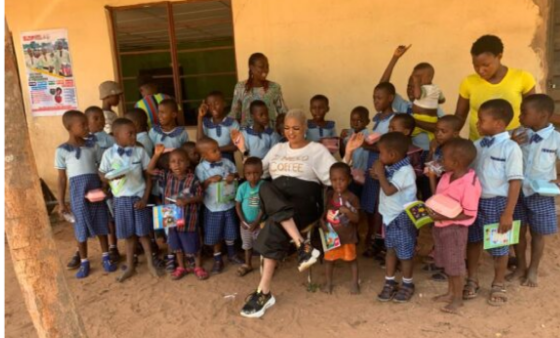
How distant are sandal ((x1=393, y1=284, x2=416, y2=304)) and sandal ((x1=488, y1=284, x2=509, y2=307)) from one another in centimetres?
51

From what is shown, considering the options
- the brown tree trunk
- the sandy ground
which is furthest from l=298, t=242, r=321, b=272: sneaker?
the brown tree trunk

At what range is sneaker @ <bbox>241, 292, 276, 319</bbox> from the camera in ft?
10.0

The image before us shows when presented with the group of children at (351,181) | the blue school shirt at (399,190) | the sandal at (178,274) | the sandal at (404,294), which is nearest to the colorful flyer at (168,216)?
the group of children at (351,181)

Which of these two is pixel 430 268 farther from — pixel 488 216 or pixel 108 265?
pixel 108 265

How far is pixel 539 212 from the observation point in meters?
3.07

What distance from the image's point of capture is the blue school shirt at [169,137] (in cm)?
387

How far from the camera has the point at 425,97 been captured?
339 cm

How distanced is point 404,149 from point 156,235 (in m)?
2.31

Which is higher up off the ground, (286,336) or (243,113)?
(243,113)

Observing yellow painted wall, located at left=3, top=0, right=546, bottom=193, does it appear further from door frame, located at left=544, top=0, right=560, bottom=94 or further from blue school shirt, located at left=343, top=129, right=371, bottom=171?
blue school shirt, located at left=343, top=129, right=371, bottom=171

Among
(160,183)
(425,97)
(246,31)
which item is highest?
(246,31)

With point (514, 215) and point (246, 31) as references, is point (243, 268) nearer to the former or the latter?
point (514, 215)

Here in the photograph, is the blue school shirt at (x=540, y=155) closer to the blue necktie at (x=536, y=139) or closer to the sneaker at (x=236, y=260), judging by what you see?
the blue necktie at (x=536, y=139)

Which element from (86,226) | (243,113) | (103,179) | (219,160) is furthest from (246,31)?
(86,226)
